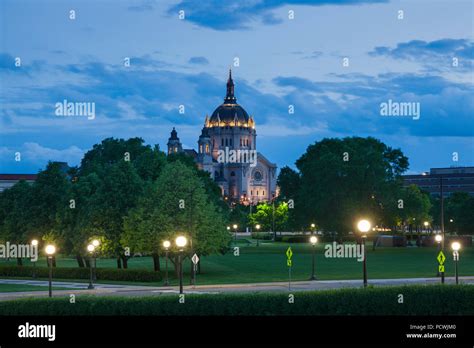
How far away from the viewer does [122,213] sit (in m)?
65.1

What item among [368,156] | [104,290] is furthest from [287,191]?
[104,290]

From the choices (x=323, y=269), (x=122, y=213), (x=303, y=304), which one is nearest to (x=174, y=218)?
(x=122, y=213)

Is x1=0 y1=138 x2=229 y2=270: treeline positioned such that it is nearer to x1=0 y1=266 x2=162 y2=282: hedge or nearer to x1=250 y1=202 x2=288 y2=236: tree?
x1=0 y1=266 x2=162 y2=282: hedge

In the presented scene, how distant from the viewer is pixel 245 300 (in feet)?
100

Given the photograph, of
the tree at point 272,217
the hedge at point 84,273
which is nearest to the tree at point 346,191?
the hedge at point 84,273

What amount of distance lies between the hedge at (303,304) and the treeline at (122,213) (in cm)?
2910

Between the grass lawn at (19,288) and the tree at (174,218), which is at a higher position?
the tree at (174,218)

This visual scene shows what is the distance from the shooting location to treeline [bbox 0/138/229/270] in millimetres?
61844

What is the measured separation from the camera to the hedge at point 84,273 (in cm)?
5784

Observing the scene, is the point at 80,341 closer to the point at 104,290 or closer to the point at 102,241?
the point at 104,290

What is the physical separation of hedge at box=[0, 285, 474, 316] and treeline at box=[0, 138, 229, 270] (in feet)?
95.5
